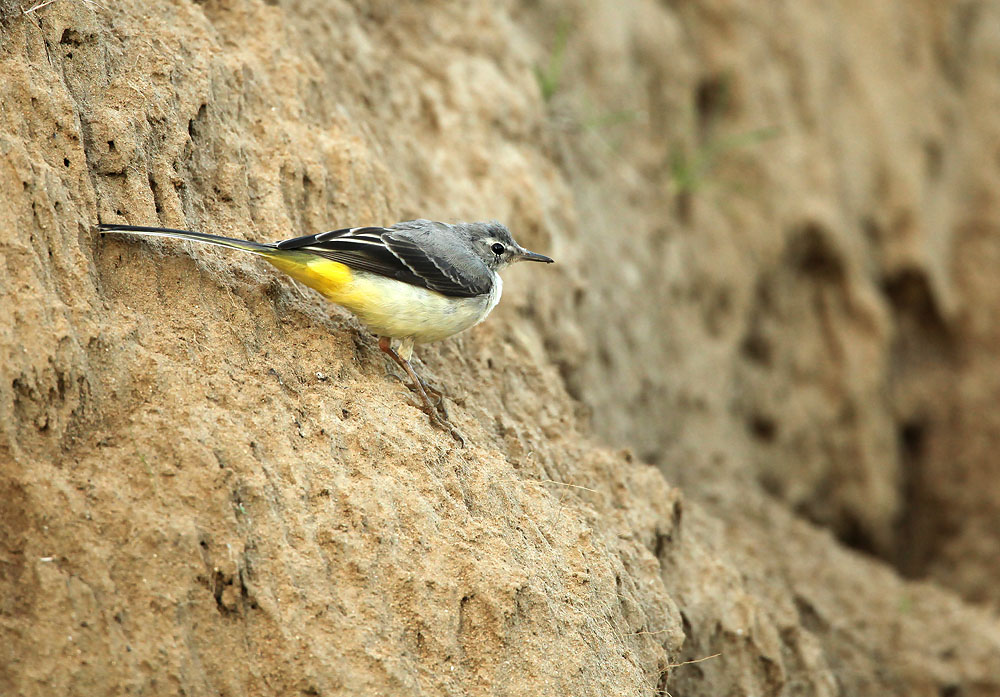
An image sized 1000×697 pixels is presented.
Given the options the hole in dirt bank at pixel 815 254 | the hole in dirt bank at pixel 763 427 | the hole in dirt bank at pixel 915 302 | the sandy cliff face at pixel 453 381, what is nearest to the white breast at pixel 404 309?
the sandy cliff face at pixel 453 381

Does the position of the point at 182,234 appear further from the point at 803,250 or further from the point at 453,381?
the point at 803,250

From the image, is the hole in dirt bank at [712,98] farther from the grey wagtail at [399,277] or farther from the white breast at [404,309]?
the white breast at [404,309]

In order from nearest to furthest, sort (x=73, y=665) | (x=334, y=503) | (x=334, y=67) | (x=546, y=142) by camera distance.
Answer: (x=73, y=665), (x=334, y=503), (x=334, y=67), (x=546, y=142)

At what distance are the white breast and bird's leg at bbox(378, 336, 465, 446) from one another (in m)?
0.10

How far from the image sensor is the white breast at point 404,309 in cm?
529

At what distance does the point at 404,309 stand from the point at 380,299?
0.15 meters

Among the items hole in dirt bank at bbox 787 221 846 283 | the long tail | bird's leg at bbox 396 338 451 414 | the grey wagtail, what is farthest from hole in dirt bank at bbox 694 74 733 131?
the long tail

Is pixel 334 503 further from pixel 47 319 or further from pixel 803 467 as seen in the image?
pixel 803 467

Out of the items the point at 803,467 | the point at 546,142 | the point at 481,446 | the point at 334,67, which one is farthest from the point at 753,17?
the point at 481,446

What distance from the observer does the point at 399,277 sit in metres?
5.41

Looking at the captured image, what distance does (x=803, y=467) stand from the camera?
38.2ft

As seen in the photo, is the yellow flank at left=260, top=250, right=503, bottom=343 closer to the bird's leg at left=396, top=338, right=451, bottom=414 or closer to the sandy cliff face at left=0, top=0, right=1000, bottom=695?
the bird's leg at left=396, top=338, right=451, bottom=414

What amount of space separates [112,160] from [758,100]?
881 cm

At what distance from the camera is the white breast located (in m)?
5.29
